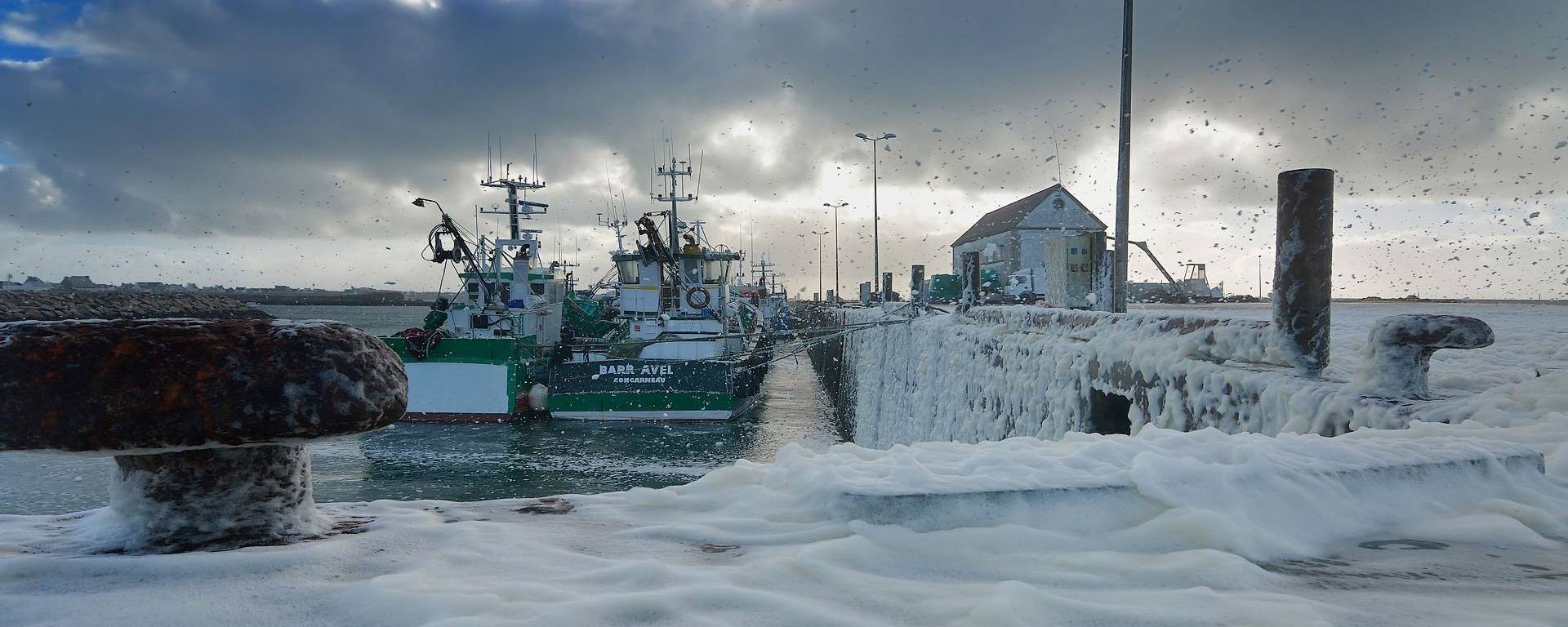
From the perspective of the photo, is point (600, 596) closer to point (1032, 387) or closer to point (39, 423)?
point (39, 423)

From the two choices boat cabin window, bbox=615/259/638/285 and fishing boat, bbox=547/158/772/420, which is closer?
fishing boat, bbox=547/158/772/420

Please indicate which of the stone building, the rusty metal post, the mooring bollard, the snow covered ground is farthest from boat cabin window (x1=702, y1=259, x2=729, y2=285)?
the snow covered ground

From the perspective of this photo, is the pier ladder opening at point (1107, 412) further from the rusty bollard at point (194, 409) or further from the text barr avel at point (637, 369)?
the text barr avel at point (637, 369)

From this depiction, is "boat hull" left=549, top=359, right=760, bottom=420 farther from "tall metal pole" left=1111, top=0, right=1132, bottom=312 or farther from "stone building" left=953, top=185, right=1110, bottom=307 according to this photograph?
"tall metal pole" left=1111, top=0, right=1132, bottom=312

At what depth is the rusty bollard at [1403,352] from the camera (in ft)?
11.7

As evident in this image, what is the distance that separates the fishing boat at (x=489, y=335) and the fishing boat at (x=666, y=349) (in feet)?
5.22

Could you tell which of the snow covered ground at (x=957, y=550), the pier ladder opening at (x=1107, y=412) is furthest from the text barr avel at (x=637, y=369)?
the snow covered ground at (x=957, y=550)

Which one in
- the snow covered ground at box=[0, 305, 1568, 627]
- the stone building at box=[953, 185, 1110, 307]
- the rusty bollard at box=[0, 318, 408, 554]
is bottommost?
the snow covered ground at box=[0, 305, 1568, 627]

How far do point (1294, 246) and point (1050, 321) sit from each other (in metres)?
4.01

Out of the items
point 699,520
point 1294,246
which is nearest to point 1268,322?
point 1294,246

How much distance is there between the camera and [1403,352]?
148 inches

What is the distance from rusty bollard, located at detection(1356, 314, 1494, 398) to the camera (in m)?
3.57

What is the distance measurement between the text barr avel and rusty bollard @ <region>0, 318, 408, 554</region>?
20396 millimetres

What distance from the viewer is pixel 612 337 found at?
28875mm
